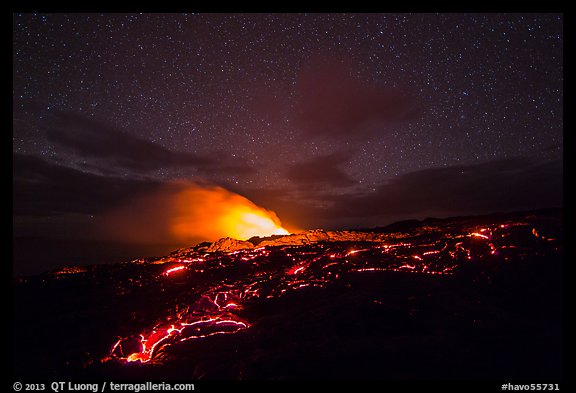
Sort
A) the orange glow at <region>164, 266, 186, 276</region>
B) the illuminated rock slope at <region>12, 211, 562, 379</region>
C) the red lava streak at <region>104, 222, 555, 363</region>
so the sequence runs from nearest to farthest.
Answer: the illuminated rock slope at <region>12, 211, 562, 379</region> → the red lava streak at <region>104, 222, 555, 363</region> → the orange glow at <region>164, 266, 186, 276</region>

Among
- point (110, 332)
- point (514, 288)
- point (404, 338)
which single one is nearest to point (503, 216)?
point (514, 288)

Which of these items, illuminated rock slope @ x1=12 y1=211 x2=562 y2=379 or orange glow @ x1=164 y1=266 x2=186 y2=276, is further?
orange glow @ x1=164 y1=266 x2=186 y2=276

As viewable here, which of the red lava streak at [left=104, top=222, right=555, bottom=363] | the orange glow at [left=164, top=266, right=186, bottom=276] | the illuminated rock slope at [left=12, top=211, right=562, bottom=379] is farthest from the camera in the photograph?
the orange glow at [left=164, top=266, right=186, bottom=276]

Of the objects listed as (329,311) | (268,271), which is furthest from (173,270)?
(329,311)

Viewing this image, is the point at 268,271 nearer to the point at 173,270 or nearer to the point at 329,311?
the point at 173,270

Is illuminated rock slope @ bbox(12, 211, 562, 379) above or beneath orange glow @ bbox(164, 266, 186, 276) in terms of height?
beneath
